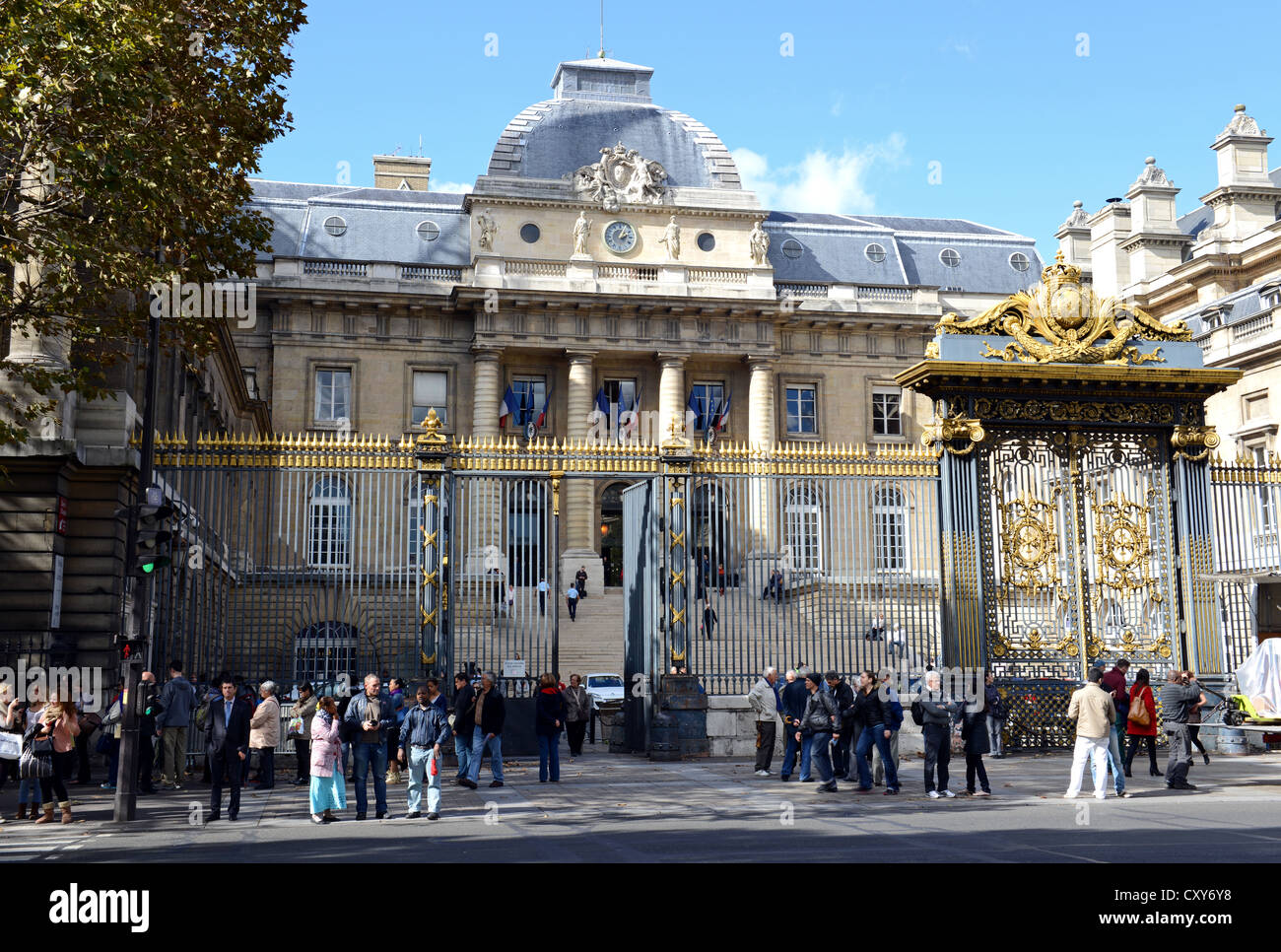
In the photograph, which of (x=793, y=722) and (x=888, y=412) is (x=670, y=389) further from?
(x=793, y=722)

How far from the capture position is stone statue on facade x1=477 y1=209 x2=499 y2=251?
47.0m

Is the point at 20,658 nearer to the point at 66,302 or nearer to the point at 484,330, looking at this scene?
the point at 66,302

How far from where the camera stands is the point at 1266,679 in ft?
52.9

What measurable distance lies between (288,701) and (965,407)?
10354 millimetres

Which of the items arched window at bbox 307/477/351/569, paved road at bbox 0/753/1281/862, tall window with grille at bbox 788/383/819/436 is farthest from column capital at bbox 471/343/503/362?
paved road at bbox 0/753/1281/862

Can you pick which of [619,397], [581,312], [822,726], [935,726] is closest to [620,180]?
[581,312]

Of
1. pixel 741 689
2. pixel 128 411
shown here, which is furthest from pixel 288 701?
pixel 741 689

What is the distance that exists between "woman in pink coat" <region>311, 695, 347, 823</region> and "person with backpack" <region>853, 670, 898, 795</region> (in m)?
6.05

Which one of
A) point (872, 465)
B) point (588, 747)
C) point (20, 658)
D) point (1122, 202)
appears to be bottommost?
point (588, 747)

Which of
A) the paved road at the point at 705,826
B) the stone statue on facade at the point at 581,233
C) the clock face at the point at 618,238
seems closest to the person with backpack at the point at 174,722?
the paved road at the point at 705,826

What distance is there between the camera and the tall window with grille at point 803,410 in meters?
48.7

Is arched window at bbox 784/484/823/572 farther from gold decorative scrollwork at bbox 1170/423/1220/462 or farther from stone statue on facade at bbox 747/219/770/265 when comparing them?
stone statue on facade at bbox 747/219/770/265

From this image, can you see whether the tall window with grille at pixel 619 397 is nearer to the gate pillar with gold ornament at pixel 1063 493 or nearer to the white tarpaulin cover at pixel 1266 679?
the gate pillar with gold ornament at pixel 1063 493
